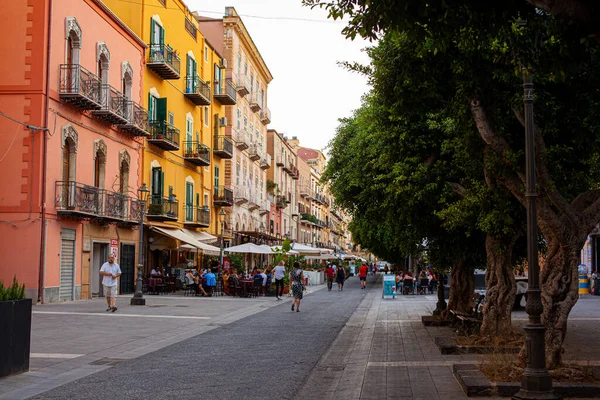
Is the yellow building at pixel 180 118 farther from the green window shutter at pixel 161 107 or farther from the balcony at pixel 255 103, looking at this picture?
the balcony at pixel 255 103

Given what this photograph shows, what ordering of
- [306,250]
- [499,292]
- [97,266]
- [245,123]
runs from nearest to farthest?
[499,292]
[97,266]
[306,250]
[245,123]

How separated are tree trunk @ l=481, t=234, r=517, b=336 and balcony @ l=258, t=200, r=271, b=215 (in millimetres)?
44631

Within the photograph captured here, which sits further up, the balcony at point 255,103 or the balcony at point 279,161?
the balcony at point 255,103

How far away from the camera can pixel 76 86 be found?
82.9 ft

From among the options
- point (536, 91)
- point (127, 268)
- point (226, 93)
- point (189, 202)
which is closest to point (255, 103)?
point (226, 93)

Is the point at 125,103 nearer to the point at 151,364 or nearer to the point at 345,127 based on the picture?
the point at 345,127

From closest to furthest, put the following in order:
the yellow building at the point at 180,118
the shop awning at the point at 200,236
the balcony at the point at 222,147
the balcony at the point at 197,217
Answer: the yellow building at the point at 180,118, the shop awning at the point at 200,236, the balcony at the point at 197,217, the balcony at the point at 222,147

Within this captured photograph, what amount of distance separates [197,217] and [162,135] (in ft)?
24.9

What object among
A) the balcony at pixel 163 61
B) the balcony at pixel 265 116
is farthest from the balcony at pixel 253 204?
the balcony at pixel 163 61

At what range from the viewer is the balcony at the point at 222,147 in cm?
4444

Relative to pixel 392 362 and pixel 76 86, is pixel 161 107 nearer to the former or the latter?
pixel 76 86

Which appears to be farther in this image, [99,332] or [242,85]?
[242,85]

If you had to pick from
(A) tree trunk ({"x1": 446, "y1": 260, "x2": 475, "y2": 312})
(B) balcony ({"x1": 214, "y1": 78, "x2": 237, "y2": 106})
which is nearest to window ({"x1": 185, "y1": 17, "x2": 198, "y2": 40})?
(B) balcony ({"x1": 214, "y1": 78, "x2": 237, "y2": 106})

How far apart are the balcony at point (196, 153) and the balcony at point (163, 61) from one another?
5.00m
